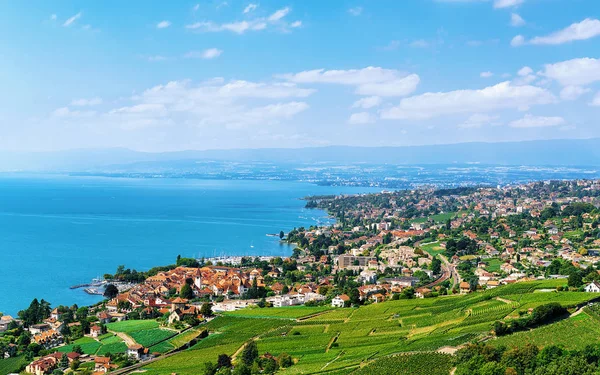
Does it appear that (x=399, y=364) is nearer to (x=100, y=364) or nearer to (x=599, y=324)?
(x=599, y=324)

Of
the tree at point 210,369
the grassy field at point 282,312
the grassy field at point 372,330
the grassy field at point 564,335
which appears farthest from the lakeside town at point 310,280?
the grassy field at point 564,335

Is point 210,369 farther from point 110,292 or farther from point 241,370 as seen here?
point 110,292

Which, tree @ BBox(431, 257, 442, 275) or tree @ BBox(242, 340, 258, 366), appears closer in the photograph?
tree @ BBox(242, 340, 258, 366)

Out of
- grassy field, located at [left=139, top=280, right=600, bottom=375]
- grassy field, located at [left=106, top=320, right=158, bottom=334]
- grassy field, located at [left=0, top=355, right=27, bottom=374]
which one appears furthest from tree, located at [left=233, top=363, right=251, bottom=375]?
grassy field, located at [left=106, top=320, right=158, bottom=334]

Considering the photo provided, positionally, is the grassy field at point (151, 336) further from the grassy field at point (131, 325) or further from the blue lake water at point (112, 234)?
the blue lake water at point (112, 234)

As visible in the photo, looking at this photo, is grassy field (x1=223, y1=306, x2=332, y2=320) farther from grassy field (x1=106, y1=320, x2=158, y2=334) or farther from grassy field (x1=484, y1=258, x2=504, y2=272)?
grassy field (x1=484, y1=258, x2=504, y2=272)

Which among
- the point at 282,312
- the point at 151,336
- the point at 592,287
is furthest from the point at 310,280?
the point at 592,287

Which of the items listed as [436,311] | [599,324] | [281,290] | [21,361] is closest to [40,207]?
[281,290]
